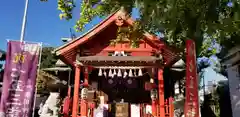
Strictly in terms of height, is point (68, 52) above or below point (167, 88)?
above

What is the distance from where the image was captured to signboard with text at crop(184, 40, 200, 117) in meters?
9.74

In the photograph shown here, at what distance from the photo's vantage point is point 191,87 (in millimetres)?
10047

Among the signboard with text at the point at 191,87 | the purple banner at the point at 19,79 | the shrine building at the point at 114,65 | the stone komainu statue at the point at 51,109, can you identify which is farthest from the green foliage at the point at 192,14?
the stone komainu statue at the point at 51,109

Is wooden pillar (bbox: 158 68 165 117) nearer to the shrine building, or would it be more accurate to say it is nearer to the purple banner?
the shrine building

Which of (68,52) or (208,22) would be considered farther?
(68,52)

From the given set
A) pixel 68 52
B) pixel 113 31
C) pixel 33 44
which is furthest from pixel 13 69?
pixel 113 31

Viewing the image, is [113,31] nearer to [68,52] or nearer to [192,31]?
[68,52]

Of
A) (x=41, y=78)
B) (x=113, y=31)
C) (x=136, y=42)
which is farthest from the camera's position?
(x=41, y=78)

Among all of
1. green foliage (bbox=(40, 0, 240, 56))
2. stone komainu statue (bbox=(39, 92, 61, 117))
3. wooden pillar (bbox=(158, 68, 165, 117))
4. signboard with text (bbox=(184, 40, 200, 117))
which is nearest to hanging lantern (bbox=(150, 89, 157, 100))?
wooden pillar (bbox=(158, 68, 165, 117))

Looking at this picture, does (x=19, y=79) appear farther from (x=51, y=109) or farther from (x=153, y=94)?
Result: (x=153, y=94)

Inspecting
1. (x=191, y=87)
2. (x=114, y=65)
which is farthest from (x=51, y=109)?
(x=191, y=87)

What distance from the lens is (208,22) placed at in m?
8.78

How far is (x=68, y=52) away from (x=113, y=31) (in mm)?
2880

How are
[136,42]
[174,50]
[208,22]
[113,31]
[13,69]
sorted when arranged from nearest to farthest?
1. [208,22]
2. [13,69]
3. [136,42]
4. [174,50]
5. [113,31]
